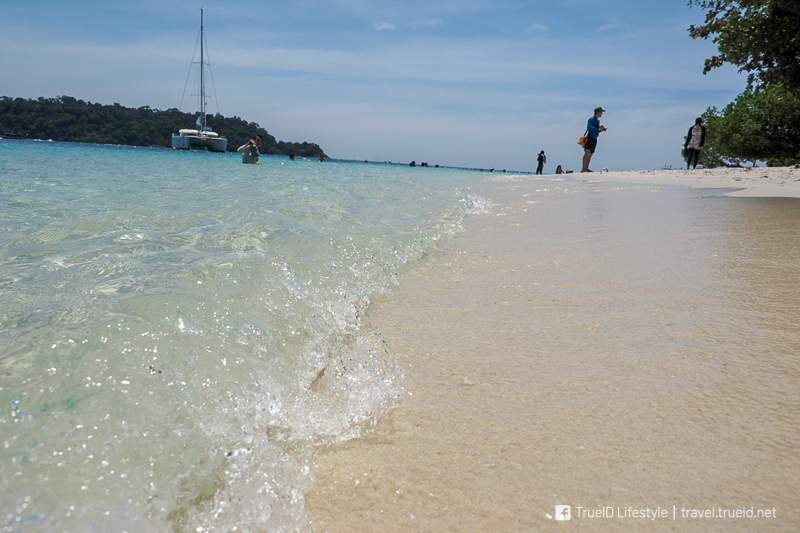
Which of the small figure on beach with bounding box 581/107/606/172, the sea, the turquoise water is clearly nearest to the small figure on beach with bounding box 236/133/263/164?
the small figure on beach with bounding box 581/107/606/172

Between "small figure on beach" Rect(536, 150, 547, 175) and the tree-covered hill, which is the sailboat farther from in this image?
"small figure on beach" Rect(536, 150, 547, 175)

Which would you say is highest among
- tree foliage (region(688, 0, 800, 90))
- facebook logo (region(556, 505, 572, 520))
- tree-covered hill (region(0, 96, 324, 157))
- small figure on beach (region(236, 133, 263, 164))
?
tree-covered hill (region(0, 96, 324, 157))

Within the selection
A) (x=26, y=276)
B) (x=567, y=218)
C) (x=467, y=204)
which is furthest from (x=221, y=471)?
(x=467, y=204)

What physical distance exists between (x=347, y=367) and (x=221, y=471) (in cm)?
74

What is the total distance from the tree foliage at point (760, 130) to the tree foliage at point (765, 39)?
43.3 feet

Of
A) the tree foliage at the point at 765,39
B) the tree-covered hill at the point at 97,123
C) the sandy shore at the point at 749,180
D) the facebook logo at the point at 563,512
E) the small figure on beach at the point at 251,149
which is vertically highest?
the tree-covered hill at the point at 97,123

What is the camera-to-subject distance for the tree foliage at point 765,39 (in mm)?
6988

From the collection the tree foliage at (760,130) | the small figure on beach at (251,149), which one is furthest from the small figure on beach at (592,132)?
the small figure on beach at (251,149)

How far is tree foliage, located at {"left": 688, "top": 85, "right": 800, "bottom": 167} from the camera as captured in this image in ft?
63.8

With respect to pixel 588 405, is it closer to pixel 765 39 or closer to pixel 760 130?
pixel 765 39

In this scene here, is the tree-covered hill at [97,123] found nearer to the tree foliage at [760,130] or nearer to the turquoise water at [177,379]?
the tree foliage at [760,130]

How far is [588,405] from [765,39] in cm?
866

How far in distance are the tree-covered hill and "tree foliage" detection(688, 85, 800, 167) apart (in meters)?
65.3

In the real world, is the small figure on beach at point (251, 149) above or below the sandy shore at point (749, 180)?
above
